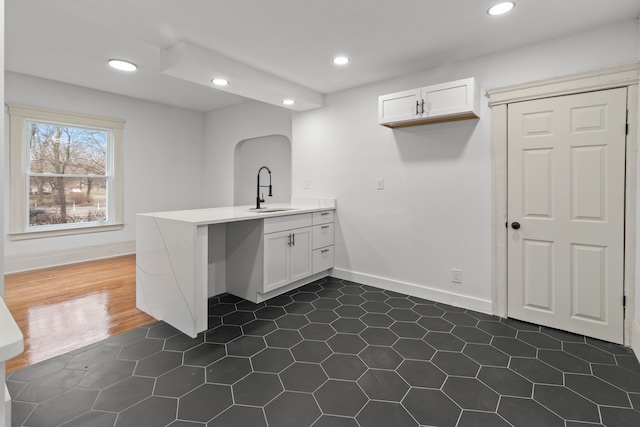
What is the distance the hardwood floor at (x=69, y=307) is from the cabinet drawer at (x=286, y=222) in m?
1.27

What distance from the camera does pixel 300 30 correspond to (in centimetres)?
252

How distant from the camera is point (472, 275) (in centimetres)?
304

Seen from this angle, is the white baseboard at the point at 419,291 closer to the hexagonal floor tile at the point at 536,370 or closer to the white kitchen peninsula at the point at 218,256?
the white kitchen peninsula at the point at 218,256

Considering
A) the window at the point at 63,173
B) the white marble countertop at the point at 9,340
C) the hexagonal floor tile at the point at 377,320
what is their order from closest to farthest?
the white marble countertop at the point at 9,340 < the hexagonal floor tile at the point at 377,320 < the window at the point at 63,173

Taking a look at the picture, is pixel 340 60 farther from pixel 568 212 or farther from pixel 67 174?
pixel 67 174

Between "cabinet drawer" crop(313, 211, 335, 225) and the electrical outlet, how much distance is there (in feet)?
4.83

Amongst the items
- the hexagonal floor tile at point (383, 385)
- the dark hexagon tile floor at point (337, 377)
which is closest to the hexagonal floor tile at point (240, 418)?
the dark hexagon tile floor at point (337, 377)

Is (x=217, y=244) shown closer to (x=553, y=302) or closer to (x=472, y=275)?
(x=472, y=275)

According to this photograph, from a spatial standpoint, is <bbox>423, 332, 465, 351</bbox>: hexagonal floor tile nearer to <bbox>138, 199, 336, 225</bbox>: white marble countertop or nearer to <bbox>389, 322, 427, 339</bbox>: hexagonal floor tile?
<bbox>389, 322, 427, 339</bbox>: hexagonal floor tile

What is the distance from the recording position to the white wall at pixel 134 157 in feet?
13.5

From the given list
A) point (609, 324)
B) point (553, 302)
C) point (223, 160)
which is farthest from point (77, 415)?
point (223, 160)

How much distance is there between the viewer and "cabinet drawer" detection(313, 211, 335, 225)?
12.3 feet

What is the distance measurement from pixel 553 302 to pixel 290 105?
3314mm

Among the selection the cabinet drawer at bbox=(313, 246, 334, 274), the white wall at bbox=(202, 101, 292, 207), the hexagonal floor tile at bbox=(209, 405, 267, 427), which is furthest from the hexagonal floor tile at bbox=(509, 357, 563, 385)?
the white wall at bbox=(202, 101, 292, 207)
